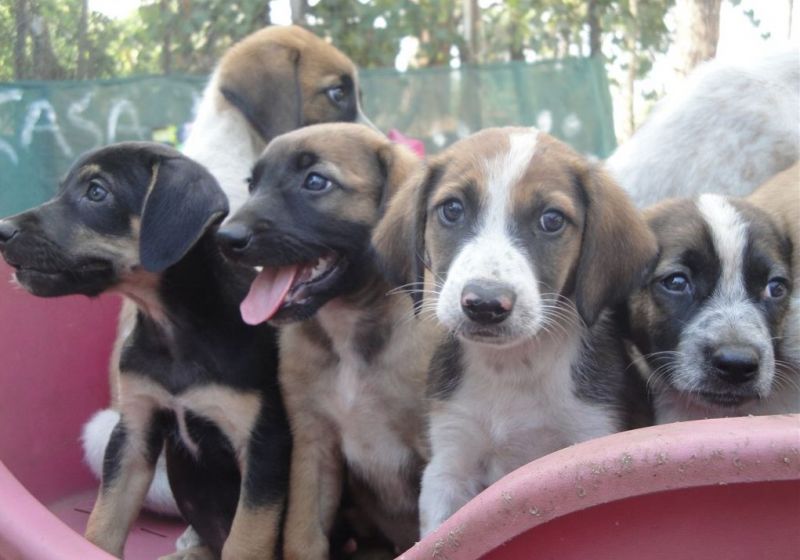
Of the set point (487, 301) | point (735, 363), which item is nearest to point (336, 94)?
point (487, 301)

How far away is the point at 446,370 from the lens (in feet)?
9.83

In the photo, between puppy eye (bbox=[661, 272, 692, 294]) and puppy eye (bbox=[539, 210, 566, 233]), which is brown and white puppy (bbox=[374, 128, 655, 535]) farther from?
puppy eye (bbox=[661, 272, 692, 294])

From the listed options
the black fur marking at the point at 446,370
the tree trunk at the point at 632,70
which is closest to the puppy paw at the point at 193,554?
the black fur marking at the point at 446,370

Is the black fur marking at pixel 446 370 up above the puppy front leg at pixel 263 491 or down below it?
above

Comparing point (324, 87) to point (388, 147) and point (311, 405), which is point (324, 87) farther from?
point (311, 405)

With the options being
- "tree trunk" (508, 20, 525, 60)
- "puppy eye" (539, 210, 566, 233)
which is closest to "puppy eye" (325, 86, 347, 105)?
"puppy eye" (539, 210, 566, 233)

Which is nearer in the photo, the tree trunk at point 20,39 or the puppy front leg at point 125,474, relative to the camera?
the puppy front leg at point 125,474

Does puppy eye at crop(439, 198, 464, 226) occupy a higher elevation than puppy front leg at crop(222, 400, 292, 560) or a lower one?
higher

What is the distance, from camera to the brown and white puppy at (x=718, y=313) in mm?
2572

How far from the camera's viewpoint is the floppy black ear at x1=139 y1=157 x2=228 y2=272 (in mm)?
2955

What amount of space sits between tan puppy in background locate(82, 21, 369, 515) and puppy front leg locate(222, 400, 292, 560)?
1.26 metres

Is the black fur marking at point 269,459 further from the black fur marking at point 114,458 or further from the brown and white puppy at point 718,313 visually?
the brown and white puppy at point 718,313

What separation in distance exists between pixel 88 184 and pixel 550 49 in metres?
11.1

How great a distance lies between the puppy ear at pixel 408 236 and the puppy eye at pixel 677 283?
690mm
